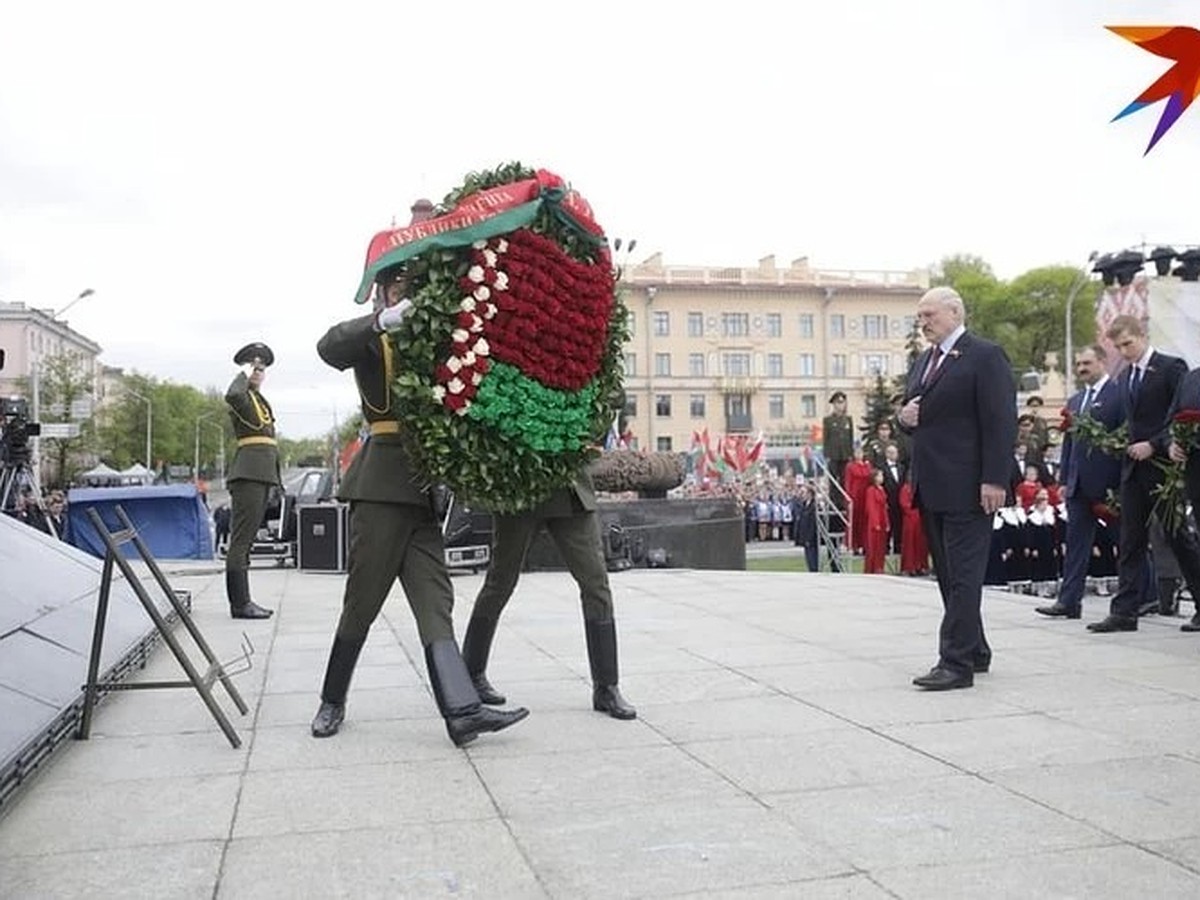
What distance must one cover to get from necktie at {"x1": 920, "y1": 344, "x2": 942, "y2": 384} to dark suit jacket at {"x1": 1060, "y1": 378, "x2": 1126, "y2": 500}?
2.49m

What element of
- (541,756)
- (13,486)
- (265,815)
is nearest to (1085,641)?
(541,756)

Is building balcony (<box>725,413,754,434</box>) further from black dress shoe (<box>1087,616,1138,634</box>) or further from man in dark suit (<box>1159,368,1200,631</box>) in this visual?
man in dark suit (<box>1159,368,1200,631</box>)

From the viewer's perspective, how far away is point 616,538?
1425cm

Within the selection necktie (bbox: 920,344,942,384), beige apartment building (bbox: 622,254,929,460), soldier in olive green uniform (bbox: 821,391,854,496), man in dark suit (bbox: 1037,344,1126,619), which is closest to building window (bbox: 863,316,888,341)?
beige apartment building (bbox: 622,254,929,460)

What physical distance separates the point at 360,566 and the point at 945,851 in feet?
9.03

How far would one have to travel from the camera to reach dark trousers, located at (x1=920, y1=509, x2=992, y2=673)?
20.5 ft

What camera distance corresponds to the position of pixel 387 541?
5.27 metres

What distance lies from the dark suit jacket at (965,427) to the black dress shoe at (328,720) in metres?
3.21

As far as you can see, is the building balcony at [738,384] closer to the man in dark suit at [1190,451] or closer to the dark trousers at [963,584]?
the man in dark suit at [1190,451]

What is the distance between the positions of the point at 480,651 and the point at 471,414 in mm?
1340

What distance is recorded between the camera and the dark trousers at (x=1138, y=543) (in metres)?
8.09

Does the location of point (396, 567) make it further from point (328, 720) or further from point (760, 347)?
point (760, 347)

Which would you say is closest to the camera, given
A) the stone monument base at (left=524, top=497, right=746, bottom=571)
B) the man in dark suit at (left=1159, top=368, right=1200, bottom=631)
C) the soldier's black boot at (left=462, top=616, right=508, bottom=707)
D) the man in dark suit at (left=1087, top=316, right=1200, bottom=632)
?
the soldier's black boot at (left=462, top=616, right=508, bottom=707)

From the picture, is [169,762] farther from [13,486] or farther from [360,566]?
[13,486]
